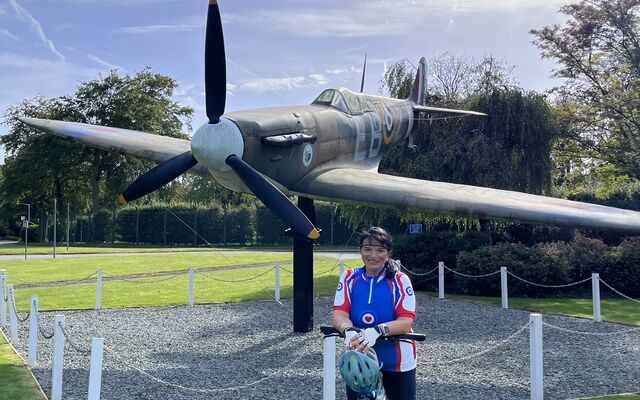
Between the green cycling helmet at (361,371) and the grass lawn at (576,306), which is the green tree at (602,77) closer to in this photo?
the grass lawn at (576,306)

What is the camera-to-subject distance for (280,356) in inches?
367

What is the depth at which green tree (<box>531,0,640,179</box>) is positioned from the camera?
68.4ft

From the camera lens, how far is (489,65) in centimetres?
2244

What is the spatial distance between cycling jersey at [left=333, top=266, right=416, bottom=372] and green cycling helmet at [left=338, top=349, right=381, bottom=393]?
0.36 metres

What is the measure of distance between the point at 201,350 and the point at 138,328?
8.70 ft

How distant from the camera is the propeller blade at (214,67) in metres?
8.01

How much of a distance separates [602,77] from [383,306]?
23.9 meters

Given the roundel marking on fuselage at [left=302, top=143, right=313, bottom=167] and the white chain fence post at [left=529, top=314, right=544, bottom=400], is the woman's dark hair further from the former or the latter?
the roundel marking on fuselage at [left=302, top=143, right=313, bottom=167]

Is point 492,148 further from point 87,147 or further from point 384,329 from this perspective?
point 87,147

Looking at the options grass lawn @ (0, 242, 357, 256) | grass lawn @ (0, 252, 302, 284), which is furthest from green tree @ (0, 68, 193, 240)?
grass lawn @ (0, 252, 302, 284)

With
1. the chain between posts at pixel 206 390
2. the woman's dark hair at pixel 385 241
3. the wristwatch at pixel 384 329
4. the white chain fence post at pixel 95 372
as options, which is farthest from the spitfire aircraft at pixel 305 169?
the wristwatch at pixel 384 329

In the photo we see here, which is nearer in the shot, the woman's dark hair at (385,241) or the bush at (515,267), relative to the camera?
the woman's dark hair at (385,241)

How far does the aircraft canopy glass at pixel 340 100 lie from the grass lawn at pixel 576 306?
750cm

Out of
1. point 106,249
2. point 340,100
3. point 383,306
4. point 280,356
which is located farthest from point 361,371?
point 106,249
